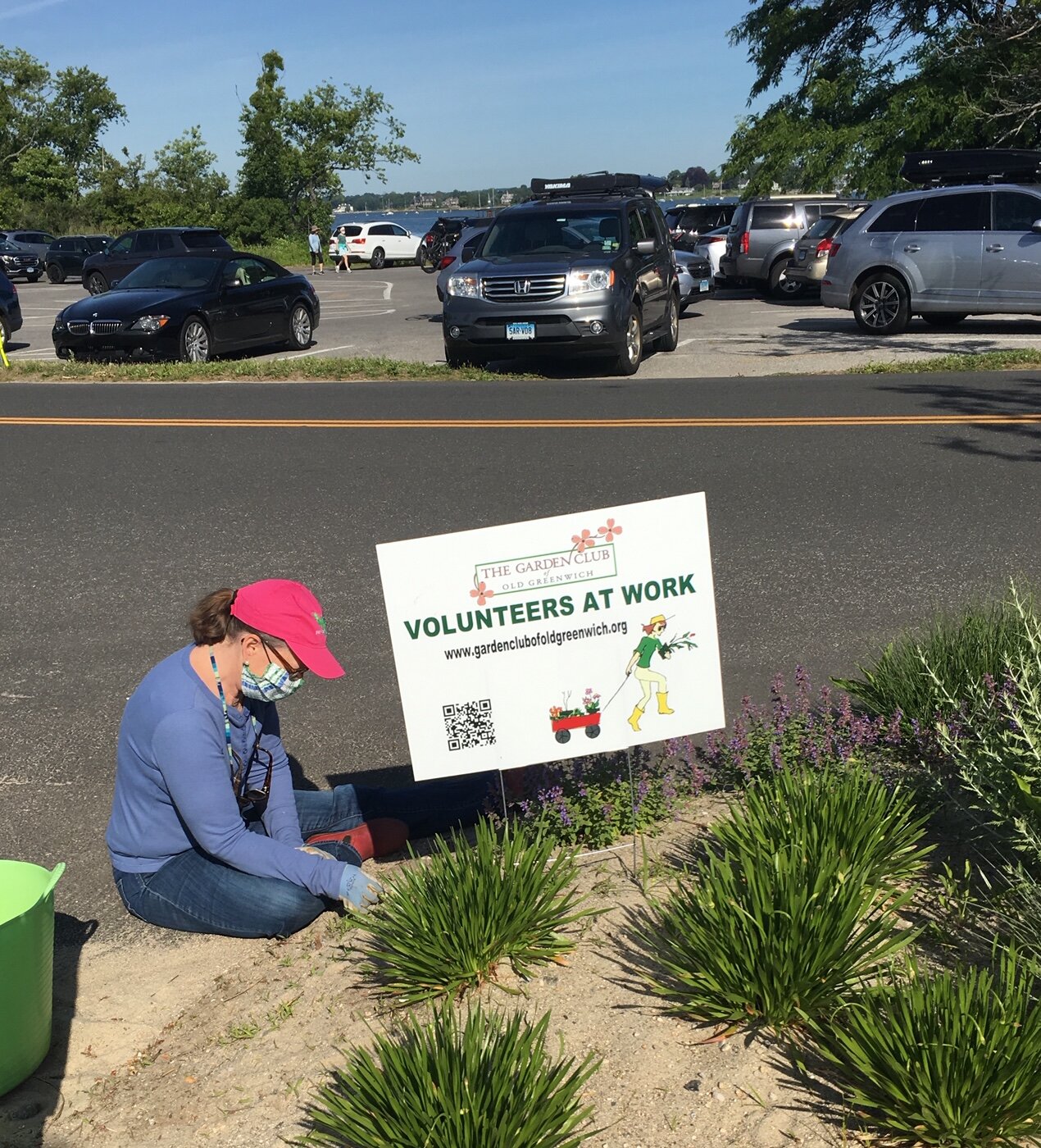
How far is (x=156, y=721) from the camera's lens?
3.80 meters

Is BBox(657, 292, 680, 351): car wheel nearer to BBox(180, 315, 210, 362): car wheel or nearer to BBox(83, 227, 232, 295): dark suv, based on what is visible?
BBox(180, 315, 210, 362): car wheel

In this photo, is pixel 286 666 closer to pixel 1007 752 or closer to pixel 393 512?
pixel 1007 752

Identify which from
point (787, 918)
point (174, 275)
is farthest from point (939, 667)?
point (174, 275)

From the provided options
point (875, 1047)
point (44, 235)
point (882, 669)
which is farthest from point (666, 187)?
point (44, 235)

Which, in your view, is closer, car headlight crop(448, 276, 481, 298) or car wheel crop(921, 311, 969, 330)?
car headlight crop(448, 276, 481, 298)

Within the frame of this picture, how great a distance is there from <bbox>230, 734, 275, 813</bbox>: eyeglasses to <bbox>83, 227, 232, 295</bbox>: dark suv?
97.5ft

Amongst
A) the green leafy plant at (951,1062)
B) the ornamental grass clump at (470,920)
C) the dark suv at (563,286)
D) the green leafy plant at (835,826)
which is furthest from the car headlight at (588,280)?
the green leafy plant at (951,1062)

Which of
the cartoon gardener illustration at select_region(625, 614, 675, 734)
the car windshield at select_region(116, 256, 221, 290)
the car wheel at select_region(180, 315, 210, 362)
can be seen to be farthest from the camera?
the car windshield at select_region(116, 256, 221, 290)

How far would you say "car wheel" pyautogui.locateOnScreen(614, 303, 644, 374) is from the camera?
49.2 ft

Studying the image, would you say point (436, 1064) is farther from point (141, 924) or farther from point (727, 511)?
point (727, 511)

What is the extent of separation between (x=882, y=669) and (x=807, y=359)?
12.0m

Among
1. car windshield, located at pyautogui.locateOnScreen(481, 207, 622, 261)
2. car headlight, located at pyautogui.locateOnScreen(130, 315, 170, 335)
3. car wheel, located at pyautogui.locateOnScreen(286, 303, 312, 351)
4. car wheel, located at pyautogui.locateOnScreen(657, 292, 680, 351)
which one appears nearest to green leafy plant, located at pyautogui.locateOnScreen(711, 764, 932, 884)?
car windshield, located at pyautogui.locateOnScreen(481, 207, 622, 261)

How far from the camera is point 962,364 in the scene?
13.8 metres

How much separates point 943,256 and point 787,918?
1591 centimetres
